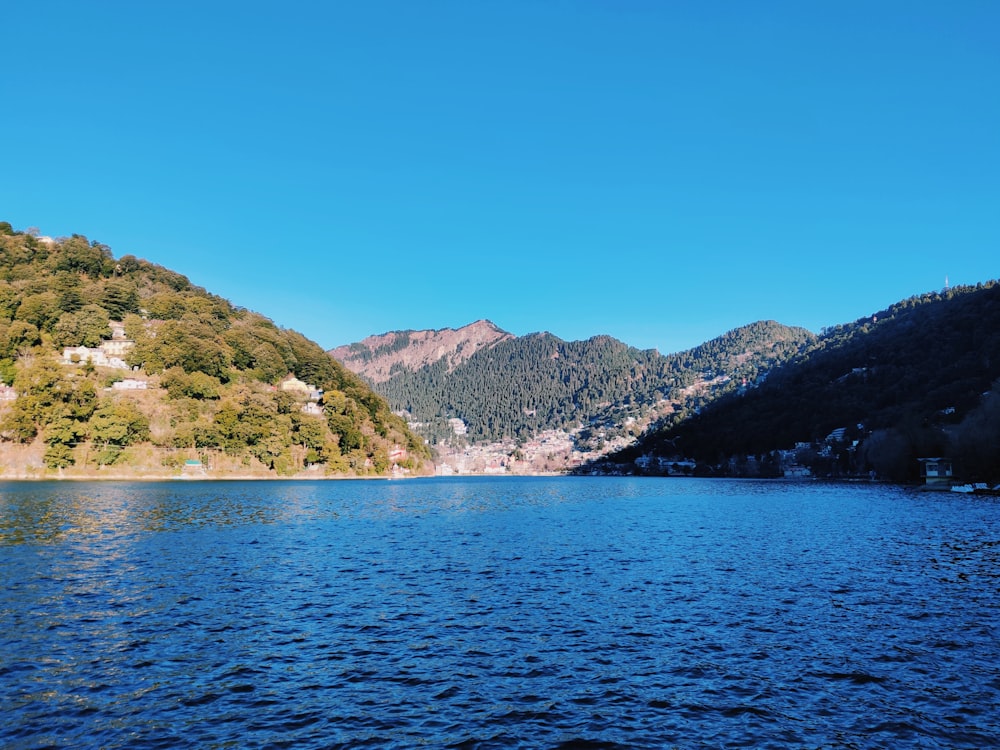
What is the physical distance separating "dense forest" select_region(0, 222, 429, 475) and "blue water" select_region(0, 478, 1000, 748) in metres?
106

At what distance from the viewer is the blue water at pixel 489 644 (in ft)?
50.2

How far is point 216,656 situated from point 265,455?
157666 mm

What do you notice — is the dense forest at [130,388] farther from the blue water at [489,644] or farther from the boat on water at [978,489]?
the boat on water at [978,489]

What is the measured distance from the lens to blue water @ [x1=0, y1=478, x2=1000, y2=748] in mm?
15305

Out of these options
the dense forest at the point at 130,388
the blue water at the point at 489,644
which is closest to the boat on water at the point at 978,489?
the blue water at the point at 489,644

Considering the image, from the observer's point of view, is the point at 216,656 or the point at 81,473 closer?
the point at 216,656

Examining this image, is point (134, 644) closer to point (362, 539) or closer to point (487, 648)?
point (487, 648)

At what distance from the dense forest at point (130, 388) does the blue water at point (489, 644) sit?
10628 cm

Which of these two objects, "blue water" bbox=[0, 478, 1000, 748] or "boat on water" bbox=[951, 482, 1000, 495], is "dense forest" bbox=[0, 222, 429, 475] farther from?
"boat on water" bbox=[951, 482, 1000, 495]

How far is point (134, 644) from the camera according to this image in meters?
21.2

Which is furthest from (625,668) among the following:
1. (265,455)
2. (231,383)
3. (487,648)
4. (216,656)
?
(231,383)

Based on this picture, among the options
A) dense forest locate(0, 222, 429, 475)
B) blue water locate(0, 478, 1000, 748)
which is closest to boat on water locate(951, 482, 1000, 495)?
blue water locate(0, 478, 1000, 748)

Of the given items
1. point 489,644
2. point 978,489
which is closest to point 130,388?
point 489,644

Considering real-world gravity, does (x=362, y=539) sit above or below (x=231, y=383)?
below
